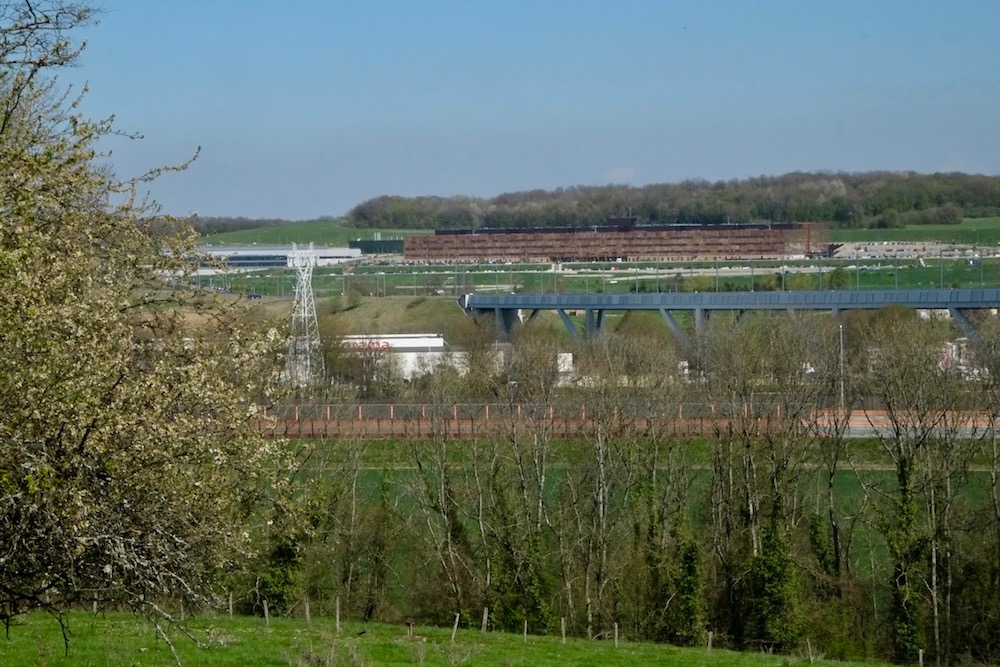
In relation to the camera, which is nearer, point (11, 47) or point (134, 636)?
point (11, 47)

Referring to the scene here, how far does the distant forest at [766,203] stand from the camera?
344 feet

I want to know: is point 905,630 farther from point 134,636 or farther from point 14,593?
point 14,593

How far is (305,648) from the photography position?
1461 cm

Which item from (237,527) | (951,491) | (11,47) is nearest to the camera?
(11,47)

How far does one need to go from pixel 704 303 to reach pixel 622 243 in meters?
41.7

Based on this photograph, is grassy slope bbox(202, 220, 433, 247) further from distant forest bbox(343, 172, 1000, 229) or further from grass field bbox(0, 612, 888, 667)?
grass field bbox(0, 612, 888, 667)

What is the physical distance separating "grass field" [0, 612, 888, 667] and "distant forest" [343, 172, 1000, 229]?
293ft

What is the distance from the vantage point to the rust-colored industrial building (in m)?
96.3

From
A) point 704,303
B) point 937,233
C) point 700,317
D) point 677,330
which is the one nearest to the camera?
point 677,330

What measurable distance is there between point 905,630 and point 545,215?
98.1m

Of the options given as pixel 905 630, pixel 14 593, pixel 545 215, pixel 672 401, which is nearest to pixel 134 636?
pixel 14 593

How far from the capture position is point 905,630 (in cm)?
2395

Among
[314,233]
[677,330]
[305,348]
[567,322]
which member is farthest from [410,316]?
[314,233]

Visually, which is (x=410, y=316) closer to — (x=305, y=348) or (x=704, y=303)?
(x=704, y=303)
